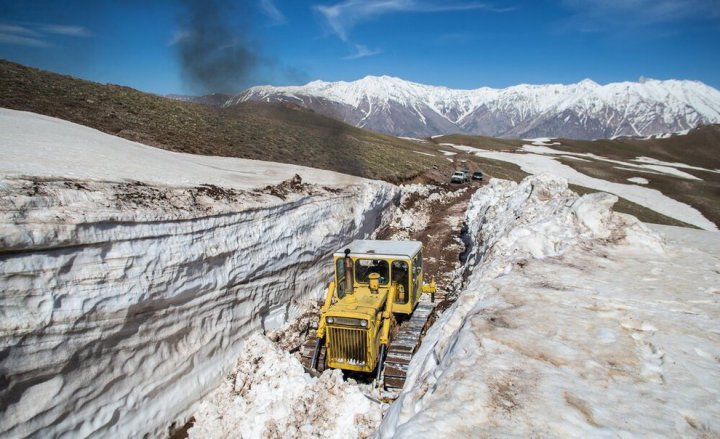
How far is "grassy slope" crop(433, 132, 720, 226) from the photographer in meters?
36.4

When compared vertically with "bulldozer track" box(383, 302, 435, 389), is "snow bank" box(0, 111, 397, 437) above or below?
above

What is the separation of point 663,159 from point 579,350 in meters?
109

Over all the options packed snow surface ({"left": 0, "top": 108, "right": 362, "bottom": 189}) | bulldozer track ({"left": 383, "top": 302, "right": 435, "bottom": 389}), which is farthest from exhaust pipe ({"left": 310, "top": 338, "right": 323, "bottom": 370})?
packed snow surface ({"left": 0, "top": 108, "right": 362, "bottom": 189})

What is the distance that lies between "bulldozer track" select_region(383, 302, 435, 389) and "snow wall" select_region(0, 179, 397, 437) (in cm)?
445

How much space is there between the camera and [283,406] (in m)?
8.87

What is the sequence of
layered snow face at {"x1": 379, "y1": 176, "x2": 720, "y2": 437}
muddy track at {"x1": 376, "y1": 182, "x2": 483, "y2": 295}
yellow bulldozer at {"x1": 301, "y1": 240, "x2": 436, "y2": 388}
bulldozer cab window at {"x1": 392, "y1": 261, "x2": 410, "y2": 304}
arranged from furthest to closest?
muddy track at {"x1": 376, "y1": 182, "x2": 483, "y2": 295}
bulldozer cab window at {"x1": 392, "y1": 261, "x2": 410, "y2": 304}
yellow bulldozer at {"x1": 301, "y1": 240, "x2": 436, "y2": 388}
layered snow face at {"x1": 379, "y1": 176, "x2": 720, "y2": 437}

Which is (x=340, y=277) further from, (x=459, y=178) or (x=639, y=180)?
(x=639, y=180)

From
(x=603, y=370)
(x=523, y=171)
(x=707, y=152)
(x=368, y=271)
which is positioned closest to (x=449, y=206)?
(x=368, y=271)

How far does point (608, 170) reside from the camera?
59.0 metres

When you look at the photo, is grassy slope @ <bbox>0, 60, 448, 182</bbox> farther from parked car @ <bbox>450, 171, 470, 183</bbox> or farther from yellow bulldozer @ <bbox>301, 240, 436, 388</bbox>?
yellow bulldozer @ <bbox>301, 240, 436, 388</bbox>

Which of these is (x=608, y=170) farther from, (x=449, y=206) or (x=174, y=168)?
(x=174, y=168)

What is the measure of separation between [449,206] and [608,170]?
41950 mm

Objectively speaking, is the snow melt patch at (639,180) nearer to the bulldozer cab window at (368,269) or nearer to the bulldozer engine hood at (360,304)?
the bulldozer cab window at (368,269)

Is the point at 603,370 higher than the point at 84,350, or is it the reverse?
the point at 603,370
